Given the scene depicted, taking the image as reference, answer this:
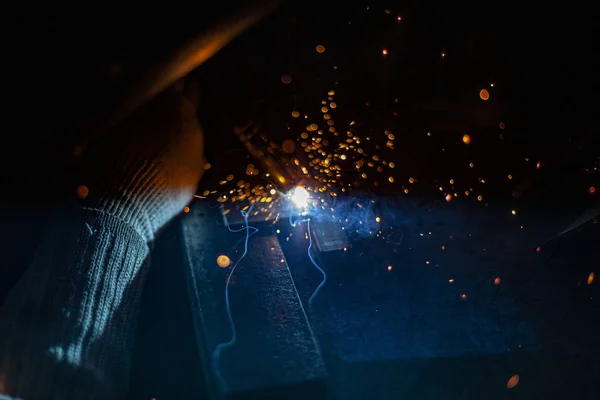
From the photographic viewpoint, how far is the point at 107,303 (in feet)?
7.73

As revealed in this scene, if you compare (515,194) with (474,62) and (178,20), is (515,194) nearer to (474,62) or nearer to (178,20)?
(474,62)

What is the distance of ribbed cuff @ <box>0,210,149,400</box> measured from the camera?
1724mm

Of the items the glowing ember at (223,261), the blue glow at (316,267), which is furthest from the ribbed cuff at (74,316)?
the blue glow at (316,267)

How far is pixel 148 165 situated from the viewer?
2.84 meters

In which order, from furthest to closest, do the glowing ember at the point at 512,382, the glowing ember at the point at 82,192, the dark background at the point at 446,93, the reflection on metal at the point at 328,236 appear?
1. the dark background at the point at 446,93
2. the reflection on metal at the point at 328,236
3. the glowing ember at the point at 512,382
4. the glowing ember at the point at 82,192

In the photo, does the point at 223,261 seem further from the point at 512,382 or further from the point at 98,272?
the point at 512,382

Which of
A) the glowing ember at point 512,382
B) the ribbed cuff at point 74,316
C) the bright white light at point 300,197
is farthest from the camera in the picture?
the bright white light at point 300,197

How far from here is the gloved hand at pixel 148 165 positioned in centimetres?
244

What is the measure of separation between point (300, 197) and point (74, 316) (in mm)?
2086

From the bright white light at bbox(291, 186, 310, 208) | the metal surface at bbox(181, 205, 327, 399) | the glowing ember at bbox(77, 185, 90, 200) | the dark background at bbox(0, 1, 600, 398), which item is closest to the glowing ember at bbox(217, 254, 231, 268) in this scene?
the metal surface at bbox(181, 205, 327, 399)

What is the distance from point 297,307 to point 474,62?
109 inches

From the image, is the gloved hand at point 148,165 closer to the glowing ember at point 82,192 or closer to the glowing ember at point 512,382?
the glowing ember at point 82,192

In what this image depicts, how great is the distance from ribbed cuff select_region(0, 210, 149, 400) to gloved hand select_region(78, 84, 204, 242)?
14 centimetres

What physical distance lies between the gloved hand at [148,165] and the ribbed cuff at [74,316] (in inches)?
5.5
